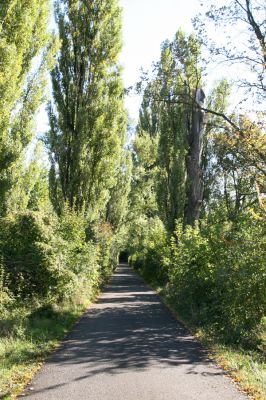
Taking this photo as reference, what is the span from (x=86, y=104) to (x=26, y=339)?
13657 mm

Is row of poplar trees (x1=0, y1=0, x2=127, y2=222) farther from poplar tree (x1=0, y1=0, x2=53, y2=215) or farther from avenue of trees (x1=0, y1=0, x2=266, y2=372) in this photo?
poplar tree (x1=0, y1=0, x2=53, y2=215)

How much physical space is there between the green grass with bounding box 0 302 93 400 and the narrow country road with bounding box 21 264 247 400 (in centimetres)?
24

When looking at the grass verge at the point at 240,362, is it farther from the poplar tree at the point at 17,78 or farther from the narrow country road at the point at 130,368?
the poplar tree at the point at 17,78

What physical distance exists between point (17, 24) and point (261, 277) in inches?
402

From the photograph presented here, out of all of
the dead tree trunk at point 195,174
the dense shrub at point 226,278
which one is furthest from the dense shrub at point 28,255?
the dead tree trunk at point 195,174

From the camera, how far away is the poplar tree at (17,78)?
12188 millimetres

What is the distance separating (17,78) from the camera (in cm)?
1286

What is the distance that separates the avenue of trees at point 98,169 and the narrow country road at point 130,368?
5.08 feet

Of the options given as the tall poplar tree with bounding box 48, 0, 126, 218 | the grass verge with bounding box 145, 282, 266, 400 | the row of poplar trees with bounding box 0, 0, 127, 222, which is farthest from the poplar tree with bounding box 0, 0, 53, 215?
the grass verge with bounding box 145, 282, 266, 400

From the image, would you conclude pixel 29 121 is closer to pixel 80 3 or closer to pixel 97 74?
pixel 97 74

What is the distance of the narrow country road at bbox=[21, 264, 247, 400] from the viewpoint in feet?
18.7

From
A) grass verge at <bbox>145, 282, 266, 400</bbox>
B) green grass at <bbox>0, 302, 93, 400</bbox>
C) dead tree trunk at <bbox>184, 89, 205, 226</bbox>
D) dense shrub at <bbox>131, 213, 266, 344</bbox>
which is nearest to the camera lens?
grass verge at <bbox>145, 282, 266, 400</bbox>

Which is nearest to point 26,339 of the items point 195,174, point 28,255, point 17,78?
point 28,255

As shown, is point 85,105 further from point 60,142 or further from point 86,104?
point 60,142
